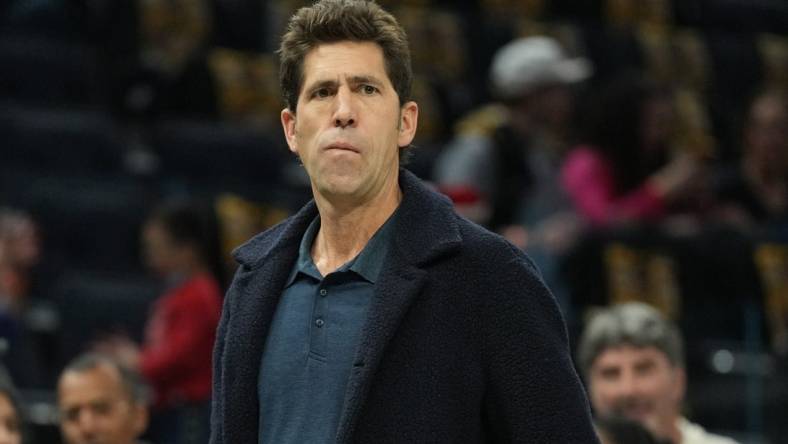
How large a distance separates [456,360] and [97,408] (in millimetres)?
3069

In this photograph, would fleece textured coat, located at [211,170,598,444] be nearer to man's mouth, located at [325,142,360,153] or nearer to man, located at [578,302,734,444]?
man's mouth, located at [325,142,360,153]

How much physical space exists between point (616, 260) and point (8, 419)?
3142mm

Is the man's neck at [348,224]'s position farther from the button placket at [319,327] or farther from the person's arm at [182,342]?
the person's arm at [182,342]

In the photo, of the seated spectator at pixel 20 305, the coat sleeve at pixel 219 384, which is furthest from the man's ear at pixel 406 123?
the seated spectator at pixel 20 305

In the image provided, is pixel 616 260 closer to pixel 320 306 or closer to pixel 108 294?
pixel 108 294

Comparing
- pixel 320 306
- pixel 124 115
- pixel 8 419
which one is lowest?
pixel 8 419

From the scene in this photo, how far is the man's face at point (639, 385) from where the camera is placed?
502 cm

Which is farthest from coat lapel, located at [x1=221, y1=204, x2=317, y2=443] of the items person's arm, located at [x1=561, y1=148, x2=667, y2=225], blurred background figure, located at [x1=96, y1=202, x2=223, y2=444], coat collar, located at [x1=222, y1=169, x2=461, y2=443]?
person's arm, located at [x1=561, y1=148, x2=667, y2=225]

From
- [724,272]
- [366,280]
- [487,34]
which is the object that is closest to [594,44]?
[487,34]

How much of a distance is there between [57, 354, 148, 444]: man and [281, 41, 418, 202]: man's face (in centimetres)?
294

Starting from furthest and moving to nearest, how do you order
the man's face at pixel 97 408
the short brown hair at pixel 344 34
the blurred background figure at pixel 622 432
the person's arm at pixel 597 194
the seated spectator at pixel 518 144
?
the person's arm at pixel 597 194
the seated spectator at pixel 518 144
the man's face at pixel 97 408
the blurred background figure at pixel 622 432
the short brown hair at pixel 344 34

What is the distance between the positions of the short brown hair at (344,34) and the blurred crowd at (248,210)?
1.86 m

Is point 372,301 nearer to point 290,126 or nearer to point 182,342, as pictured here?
point 290,126

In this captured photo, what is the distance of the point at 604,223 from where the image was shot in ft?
24.0
